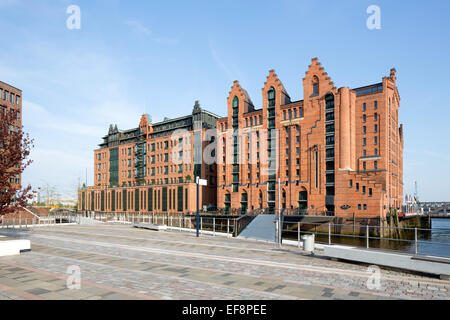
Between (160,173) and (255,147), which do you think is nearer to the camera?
(255,147)

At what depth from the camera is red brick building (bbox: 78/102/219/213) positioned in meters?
80.5

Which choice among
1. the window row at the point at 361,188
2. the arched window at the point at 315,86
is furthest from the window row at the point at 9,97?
the window row at the point at 361,188

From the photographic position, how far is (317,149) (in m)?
61.1

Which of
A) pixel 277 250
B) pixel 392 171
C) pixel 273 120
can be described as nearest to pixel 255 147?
pixel 273 120

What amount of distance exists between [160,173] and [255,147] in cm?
3097

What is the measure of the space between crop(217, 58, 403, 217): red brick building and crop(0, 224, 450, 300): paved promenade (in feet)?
139

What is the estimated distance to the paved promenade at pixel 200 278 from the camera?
8719 mm

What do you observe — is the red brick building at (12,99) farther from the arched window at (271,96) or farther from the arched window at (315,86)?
the arched window at (315,86)

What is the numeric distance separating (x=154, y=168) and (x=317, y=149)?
47.2 m

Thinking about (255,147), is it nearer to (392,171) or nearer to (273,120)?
(273,120)

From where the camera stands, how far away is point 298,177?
208 feet

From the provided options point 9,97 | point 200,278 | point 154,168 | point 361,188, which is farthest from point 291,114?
point 200,278

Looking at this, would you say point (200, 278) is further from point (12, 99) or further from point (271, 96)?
point (12, 99)

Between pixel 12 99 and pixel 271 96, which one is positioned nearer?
pixel 12 99
